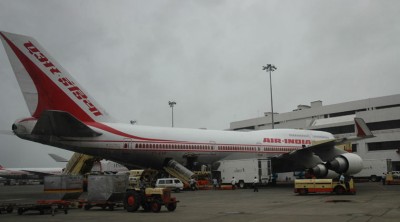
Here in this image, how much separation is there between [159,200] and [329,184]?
12323mm

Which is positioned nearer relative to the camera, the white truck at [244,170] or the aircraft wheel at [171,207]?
the aircraft wheel at [171,207]

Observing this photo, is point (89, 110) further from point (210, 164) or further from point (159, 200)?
point (159, 200)

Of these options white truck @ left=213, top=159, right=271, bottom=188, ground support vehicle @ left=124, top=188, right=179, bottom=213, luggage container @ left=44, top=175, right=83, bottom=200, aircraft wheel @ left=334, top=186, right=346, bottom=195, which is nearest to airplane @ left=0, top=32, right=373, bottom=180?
white truck @ left=213, top=159, right=271, bottom=188

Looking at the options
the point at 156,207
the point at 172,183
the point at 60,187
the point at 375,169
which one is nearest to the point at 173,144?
the point at 172,183

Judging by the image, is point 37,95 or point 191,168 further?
point 191,168

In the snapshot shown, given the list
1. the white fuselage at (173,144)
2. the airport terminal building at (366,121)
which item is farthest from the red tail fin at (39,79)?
the airport terminal building at (366,121)

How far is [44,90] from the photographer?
25859mm

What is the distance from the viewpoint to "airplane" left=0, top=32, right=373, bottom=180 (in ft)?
82.6

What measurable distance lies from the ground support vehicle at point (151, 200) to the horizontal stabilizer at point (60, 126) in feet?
28.2

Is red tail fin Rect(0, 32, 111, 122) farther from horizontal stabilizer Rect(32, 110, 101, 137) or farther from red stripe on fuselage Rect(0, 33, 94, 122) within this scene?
horizontal stabilizer Rect(32, 110, 101, 137)

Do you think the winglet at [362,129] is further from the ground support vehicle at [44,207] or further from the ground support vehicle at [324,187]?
the ground support vehicle at [44,207]

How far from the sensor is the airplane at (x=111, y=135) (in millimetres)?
25188

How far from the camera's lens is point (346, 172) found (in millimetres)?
30578

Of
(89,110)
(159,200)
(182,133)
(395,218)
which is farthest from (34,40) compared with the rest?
(395,218)
